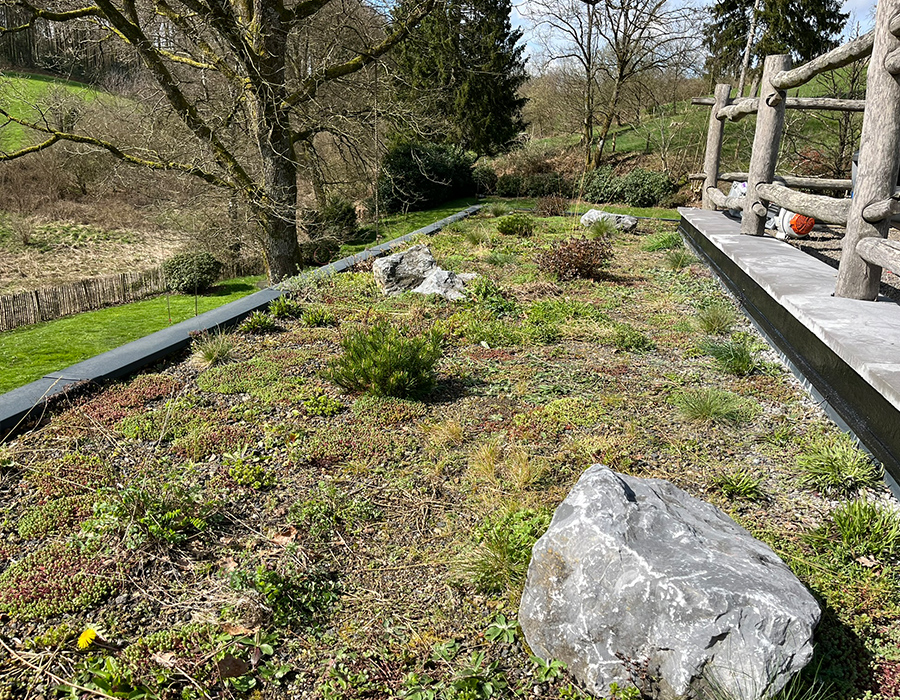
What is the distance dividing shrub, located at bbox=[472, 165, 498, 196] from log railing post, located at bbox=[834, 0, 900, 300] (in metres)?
16.8

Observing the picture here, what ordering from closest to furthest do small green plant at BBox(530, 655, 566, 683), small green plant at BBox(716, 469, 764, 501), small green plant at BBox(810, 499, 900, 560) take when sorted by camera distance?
small green plant at BBox(530, 655, 566, 683) → small green plant at BBox(810, 499, 900, 560) → small green plant at BBox(716, 469, 764, 501)

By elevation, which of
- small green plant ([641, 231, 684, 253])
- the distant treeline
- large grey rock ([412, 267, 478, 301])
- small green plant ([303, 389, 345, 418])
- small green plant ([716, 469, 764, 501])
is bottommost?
small green plant ([303, 389, 345, 418])

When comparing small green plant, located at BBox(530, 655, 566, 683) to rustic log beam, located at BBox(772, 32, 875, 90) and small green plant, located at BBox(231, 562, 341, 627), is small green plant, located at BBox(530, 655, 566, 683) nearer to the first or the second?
small green plant, located at BBox(231, 562, 341, 627)

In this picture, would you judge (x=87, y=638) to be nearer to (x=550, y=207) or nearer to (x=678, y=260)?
(x=678, y=260)

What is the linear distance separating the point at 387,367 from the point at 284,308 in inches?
91.5

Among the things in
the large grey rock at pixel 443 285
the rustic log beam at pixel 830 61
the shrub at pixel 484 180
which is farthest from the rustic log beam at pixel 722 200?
the shrub at pixel 484 180

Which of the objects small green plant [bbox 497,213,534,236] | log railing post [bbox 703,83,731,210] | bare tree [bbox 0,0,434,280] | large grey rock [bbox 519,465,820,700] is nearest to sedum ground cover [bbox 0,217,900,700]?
large grey rock [bbox 519,465,820,700]

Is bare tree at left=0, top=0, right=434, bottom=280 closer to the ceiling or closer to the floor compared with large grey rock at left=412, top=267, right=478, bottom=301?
closer to the ceiling

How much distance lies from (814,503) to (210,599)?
2.69 m

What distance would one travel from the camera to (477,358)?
4.91 meters

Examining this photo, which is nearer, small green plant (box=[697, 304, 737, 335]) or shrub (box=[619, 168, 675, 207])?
small green plant (box=[697, 304, 737, 335])

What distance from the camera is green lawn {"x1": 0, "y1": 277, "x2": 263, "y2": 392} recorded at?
24.3 ft

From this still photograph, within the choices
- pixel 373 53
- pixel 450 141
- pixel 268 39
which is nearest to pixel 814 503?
pixel 373 53

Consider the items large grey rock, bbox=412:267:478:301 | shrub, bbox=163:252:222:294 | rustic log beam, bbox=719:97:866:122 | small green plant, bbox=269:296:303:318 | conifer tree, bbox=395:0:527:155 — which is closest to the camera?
small green plant, bbox=269:296:303:318
